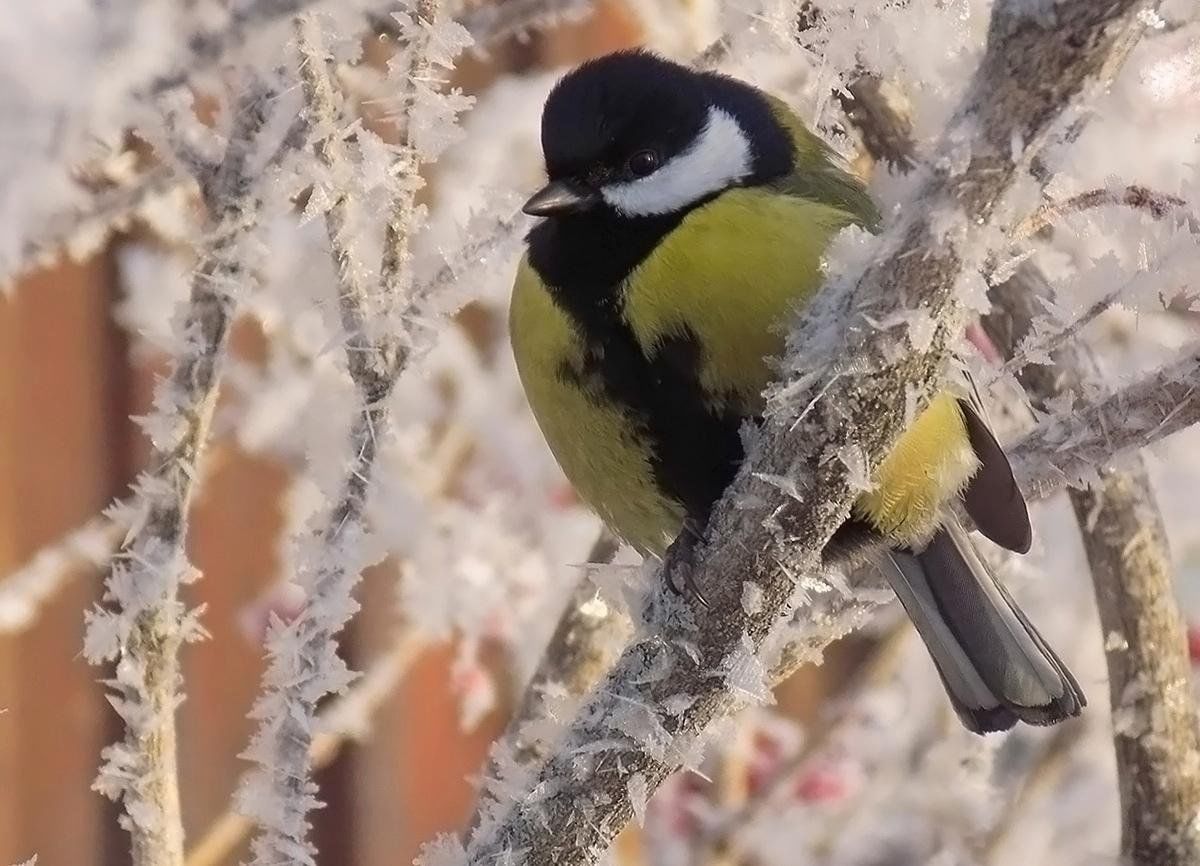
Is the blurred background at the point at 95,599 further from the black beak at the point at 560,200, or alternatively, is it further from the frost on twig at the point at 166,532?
the black beak at the point at 560,200

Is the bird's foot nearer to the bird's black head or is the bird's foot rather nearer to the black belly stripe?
the black belly stripe

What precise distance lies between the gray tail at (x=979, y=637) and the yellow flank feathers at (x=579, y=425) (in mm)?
122

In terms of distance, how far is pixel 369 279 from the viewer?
1.63 feet

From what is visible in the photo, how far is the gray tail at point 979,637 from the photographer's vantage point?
Answer: 0.55 m

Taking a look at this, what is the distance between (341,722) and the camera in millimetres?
859

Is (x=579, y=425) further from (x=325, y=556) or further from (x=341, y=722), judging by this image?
(x=341, y=722)

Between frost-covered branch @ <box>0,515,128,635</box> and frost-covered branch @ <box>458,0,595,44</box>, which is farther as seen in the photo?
Result: frost-covered branch @ <box>0,515,128,635</box>

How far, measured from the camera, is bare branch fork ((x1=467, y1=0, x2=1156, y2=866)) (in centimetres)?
28

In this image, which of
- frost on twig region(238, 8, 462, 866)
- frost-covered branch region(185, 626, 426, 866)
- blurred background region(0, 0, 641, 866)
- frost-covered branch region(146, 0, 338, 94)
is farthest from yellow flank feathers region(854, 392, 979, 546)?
blurred background region(0, 0, 641, 866)

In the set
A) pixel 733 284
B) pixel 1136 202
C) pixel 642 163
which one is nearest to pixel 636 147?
pixel 642 163

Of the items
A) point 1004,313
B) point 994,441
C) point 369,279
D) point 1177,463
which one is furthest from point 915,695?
point 369,279

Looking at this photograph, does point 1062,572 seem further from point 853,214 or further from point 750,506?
point 750,506

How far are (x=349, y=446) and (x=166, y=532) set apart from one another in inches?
3.4

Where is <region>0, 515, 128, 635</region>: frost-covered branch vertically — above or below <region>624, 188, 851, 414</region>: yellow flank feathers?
below
